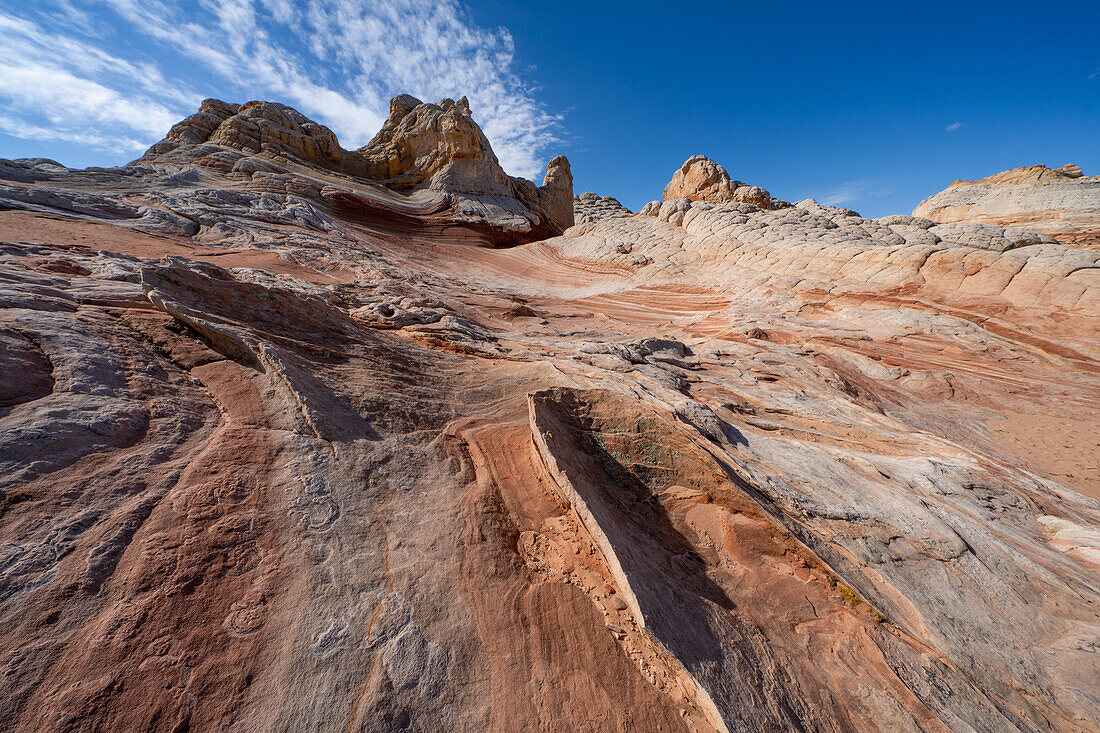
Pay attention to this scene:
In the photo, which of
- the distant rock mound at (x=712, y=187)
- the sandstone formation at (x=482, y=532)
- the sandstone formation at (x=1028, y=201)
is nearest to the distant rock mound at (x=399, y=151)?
the distant rock mound at (x=712, y=187)

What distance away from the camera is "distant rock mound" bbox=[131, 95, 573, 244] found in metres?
19.9

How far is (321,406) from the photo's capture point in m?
3.70

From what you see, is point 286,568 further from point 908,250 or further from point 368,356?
point 908,250

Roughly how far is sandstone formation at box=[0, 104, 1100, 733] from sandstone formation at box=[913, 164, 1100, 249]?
27787 millimetres

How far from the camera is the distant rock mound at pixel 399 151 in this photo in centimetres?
1988

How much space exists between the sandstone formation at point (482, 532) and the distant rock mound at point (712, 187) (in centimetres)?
1558

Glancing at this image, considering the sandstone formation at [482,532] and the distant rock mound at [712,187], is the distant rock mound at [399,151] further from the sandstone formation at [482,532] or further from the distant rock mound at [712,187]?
the sandstone formation at [482,532]

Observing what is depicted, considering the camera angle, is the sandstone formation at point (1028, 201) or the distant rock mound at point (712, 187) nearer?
the distant rock mound at point (712, 187)

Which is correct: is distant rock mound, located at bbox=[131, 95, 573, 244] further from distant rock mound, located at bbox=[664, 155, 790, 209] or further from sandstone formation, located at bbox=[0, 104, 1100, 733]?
sandstone formation, located at bbox=[0, 104, 1100, 733]

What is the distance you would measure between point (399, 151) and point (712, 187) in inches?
727

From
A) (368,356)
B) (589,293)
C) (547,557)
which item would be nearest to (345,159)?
(589,293)

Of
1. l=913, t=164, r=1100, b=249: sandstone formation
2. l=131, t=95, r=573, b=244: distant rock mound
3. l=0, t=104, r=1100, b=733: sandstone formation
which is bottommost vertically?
l=0, t=104, r=1100, b=733: sandstone formation

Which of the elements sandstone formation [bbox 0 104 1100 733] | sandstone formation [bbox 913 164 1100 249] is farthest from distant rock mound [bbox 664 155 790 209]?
sandstone formation [bbox 0 104 1100 733]

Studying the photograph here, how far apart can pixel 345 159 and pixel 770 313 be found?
958 inches
